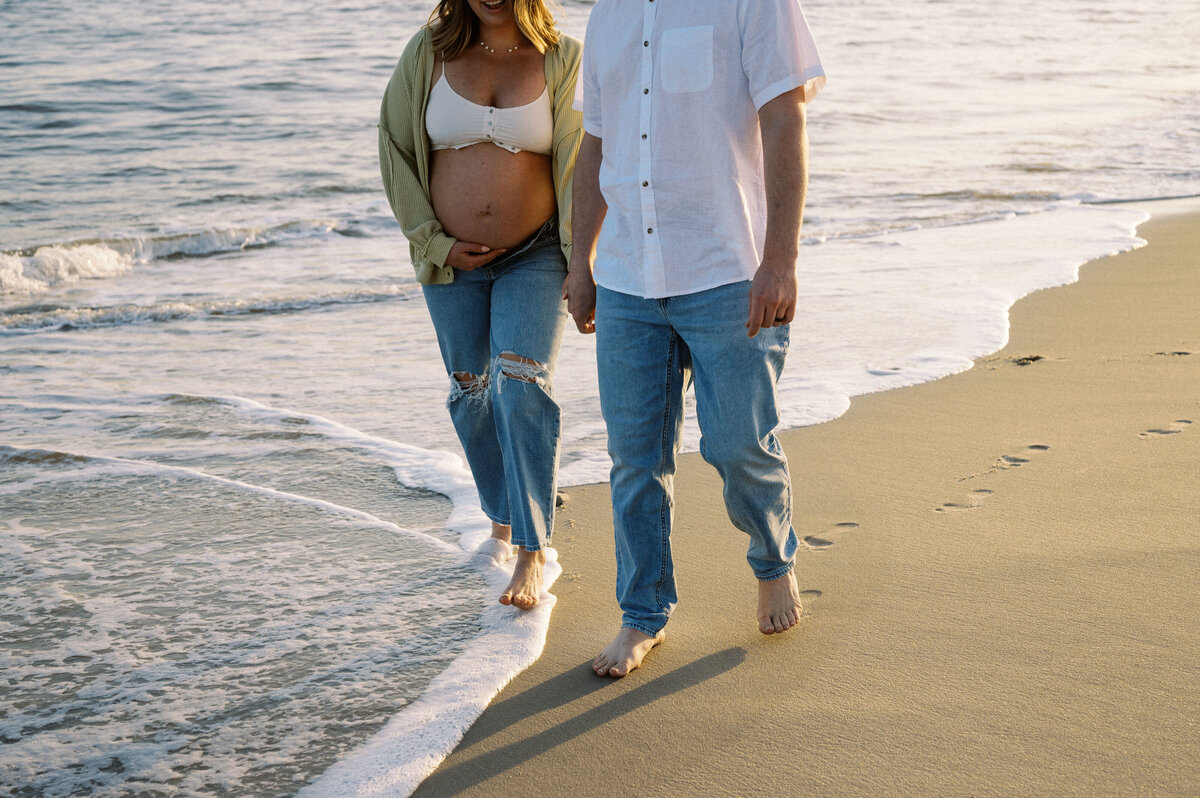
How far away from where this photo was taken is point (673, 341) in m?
2.51

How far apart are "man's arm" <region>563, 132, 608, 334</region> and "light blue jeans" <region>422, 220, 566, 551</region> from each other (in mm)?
268

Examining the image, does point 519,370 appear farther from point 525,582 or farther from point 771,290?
point 771,290

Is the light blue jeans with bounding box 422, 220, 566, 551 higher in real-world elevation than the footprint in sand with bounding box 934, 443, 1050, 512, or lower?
higher

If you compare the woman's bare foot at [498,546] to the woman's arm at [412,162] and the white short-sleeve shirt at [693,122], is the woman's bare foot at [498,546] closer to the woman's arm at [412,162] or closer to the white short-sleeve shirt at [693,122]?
the woman's arm at [412,162]

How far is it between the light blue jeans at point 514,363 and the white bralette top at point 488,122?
0.25m

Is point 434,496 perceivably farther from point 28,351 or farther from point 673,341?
point 28,351

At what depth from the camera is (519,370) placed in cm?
296

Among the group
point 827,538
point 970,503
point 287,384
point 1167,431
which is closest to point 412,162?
point 827,538

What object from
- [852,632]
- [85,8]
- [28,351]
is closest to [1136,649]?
[852,632]

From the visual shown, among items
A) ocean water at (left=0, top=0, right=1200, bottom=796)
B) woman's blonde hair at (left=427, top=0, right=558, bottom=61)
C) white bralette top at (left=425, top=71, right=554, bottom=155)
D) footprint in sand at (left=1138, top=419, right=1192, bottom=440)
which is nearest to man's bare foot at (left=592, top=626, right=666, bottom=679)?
ocean water at (left=0, top=0, right=1200, bottom=796)

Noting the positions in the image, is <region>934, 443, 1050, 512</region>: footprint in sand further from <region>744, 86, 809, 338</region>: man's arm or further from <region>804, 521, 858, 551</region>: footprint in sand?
<region>744, 86, 809, 338</region>: man's arm

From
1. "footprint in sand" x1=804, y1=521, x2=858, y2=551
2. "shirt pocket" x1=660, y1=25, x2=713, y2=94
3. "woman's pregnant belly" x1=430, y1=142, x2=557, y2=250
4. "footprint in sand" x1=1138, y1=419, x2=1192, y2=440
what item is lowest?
"footprint in sand" x1=804, y1=521, x2=858, y2=551

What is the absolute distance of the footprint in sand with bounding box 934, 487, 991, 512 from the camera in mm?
3436

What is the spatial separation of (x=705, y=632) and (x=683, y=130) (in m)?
1.29
